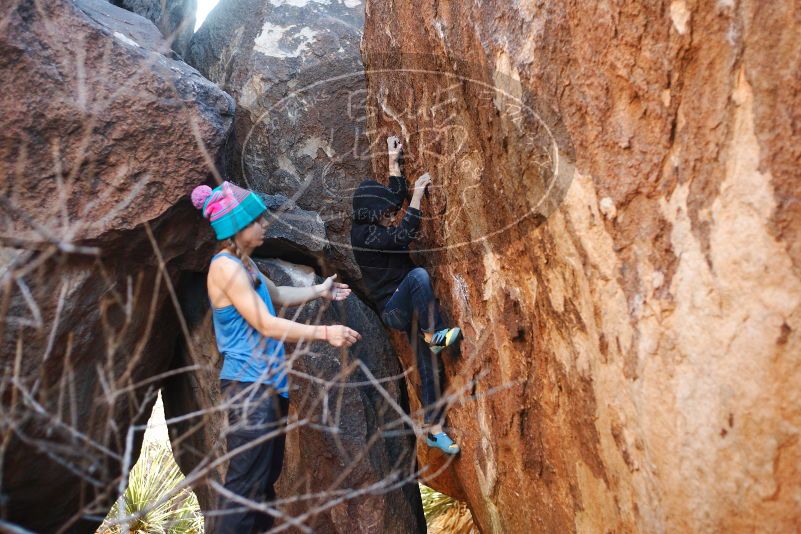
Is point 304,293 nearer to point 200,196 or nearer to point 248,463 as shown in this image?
point 200,196

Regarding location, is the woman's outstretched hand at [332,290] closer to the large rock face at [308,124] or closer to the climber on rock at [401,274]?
the climber on rock at [401,274]

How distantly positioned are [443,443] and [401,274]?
3.30 feet

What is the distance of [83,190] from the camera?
3.85 m

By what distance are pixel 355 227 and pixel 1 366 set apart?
1.95 metres

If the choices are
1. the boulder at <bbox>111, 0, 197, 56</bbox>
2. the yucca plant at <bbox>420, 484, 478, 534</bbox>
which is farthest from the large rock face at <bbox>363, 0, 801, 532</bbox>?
the boulder at <bbox>111, 0, 197, 56</bbox>

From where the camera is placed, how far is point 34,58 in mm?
3670

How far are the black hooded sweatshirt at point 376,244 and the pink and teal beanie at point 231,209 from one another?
1065 mm

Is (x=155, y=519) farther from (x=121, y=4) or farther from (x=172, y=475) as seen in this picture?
(x=121, y=4)

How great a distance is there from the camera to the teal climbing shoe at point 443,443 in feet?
14.8

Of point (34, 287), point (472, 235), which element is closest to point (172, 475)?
point (34, 287)

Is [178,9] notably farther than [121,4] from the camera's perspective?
Yes

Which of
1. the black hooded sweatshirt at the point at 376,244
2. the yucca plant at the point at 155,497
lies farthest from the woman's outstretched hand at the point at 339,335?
the yucca plant at the point at 155,497

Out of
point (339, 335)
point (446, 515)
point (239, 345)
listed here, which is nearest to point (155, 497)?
point (446, 515)

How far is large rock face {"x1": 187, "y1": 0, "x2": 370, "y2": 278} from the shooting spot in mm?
5184
